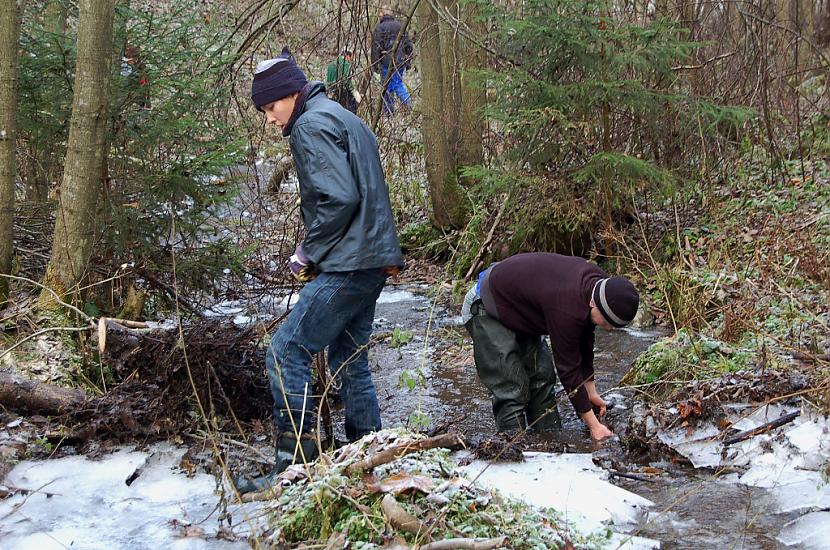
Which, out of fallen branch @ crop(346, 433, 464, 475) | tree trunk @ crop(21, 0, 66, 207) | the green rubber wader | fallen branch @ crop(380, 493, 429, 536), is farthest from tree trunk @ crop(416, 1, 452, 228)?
fallen branch @ crop(380, 493, 429, 536)

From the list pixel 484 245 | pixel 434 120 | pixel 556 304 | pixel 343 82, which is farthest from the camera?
pixel 434 120

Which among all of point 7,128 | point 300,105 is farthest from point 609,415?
point 7,128

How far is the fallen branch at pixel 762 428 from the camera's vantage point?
14.1ft

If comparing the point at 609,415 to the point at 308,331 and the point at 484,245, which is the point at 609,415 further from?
the point at 484,245

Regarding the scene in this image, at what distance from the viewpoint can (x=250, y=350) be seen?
532 centimetres

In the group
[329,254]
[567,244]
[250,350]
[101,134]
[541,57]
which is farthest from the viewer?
[567,244]

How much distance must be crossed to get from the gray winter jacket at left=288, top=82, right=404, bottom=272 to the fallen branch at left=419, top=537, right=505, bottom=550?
1.51 m

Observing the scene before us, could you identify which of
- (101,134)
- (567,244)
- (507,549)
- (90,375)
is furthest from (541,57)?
(507,549)

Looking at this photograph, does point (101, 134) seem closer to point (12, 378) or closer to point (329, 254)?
point (12, 378)

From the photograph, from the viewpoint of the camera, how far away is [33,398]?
191 inches

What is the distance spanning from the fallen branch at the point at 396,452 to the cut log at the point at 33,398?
7.36 feet

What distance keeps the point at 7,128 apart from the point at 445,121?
5336mm

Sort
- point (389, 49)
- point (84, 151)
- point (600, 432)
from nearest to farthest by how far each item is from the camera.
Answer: point (600, 432) < point (84, 151) < point (389, 49)

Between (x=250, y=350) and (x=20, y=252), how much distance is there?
290 centimetres
